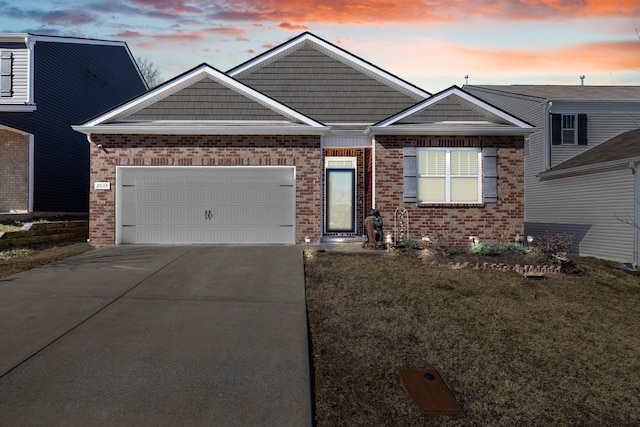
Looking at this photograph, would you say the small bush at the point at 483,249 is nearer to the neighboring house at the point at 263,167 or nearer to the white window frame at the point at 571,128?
the neighboring house at the point at 263,167

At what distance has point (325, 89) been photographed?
14.9 metres

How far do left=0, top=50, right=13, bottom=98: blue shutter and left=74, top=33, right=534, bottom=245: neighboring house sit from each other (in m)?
7.66

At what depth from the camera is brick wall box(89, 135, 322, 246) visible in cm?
1180

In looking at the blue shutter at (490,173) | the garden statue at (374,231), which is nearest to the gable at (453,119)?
the blue shutter at (490,173)

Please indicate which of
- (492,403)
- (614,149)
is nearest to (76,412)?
(492,403)

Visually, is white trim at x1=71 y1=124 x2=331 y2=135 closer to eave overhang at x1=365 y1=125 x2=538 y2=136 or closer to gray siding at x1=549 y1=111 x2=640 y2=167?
eave overhang at x1=365 y1=125 x2=538 y2=136

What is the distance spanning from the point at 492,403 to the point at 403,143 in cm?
912

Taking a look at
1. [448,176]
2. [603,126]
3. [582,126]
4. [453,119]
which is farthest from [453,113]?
[603,126]

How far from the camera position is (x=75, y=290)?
709cm

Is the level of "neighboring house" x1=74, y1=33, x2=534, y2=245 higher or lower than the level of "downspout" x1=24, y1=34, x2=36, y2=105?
lower

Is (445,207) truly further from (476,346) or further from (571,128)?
(571,128)

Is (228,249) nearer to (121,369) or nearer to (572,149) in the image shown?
(121,369)

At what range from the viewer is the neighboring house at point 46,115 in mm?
16422

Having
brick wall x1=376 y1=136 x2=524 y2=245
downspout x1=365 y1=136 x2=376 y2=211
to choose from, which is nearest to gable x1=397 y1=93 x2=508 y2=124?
brick wall x1=376 y1=136 x2=524 y2=245
